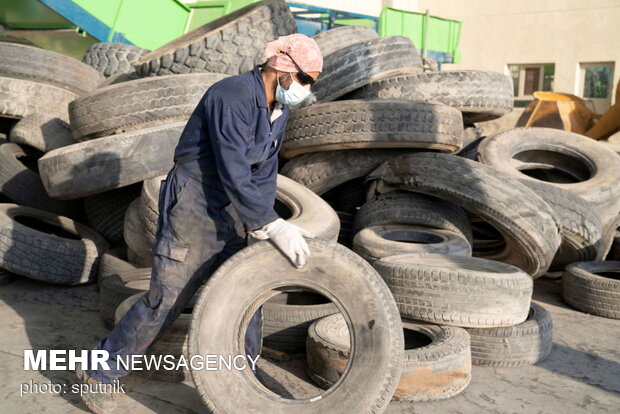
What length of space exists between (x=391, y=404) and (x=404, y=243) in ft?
4.96

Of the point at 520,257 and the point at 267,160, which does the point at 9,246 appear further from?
the point at 520,257

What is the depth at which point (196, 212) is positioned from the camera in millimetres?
2742

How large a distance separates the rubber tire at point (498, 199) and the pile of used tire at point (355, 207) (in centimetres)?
1

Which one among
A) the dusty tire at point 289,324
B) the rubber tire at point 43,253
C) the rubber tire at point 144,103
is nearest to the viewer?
the dusty tire at point 289,324

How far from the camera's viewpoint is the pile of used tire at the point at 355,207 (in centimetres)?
304

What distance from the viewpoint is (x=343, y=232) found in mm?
5223

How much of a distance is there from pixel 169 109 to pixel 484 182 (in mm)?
2428

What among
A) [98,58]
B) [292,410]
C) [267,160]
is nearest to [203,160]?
[267,160]

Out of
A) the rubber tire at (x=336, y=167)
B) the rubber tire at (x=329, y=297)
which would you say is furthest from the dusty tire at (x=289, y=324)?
the rubber tire at (x=336, y=167)

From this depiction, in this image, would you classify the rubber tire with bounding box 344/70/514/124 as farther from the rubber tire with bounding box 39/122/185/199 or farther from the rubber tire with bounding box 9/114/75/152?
the rubber tire with bounding box 9/114/75/152

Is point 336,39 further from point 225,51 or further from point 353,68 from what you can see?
point 225,51

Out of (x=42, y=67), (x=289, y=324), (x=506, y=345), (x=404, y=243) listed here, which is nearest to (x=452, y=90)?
(x=404, y=243)

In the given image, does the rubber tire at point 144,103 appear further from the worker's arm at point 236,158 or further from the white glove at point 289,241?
the white glove at point 289,241

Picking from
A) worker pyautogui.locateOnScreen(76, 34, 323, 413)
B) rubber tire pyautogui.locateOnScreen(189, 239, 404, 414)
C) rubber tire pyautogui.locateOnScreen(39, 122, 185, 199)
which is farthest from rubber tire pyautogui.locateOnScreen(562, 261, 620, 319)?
rubber tire pyautogui.locateOnScreen(39, 122, 185, 199)
